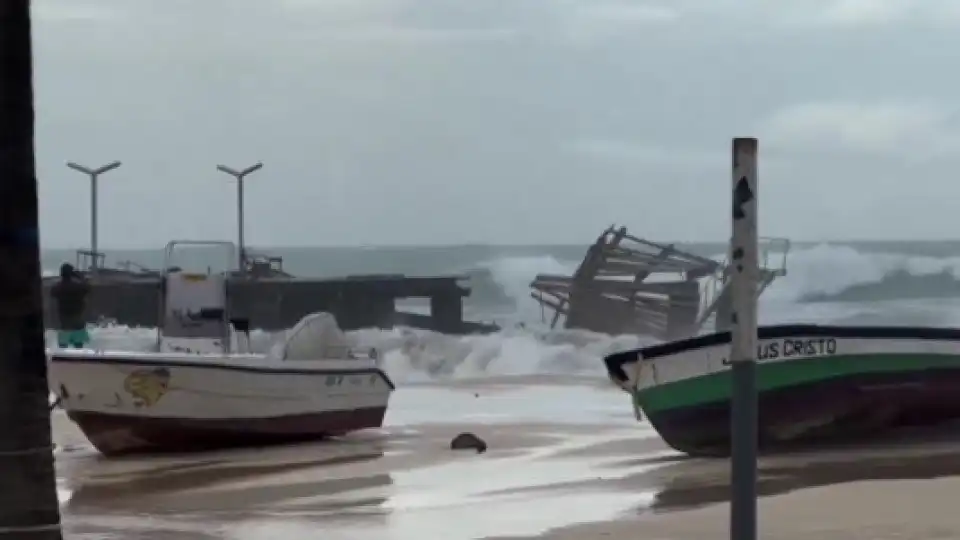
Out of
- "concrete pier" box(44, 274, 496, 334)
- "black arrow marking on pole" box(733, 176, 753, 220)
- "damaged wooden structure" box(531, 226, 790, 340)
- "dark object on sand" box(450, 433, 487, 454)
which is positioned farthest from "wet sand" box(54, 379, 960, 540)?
"concrete pier" box(44, 274, 496, 334)

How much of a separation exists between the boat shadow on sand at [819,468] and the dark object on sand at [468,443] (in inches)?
98.1

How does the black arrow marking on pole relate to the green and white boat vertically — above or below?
above

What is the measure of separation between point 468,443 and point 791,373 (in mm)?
3792

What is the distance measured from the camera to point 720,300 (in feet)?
111

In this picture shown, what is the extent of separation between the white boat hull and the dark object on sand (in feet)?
5.17

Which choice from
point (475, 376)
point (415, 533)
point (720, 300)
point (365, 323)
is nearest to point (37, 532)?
point (415, 533)

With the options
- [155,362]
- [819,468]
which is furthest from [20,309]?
[155,362]

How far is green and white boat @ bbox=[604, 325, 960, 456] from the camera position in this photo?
13.1 metres

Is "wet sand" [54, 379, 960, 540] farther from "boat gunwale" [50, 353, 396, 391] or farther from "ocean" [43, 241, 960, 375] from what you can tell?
"ocean" [43, 241, 960, 375]

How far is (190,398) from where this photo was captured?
50.2ft

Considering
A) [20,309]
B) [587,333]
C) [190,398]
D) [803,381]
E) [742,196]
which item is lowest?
[587,333]

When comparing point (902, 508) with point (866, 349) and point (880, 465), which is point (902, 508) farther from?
point (866, 349)

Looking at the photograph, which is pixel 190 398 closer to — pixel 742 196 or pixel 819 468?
pixel 819 468

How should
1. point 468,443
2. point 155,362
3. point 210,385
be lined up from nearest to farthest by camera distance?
point 155,362 → point 210,385 → point 468,443
